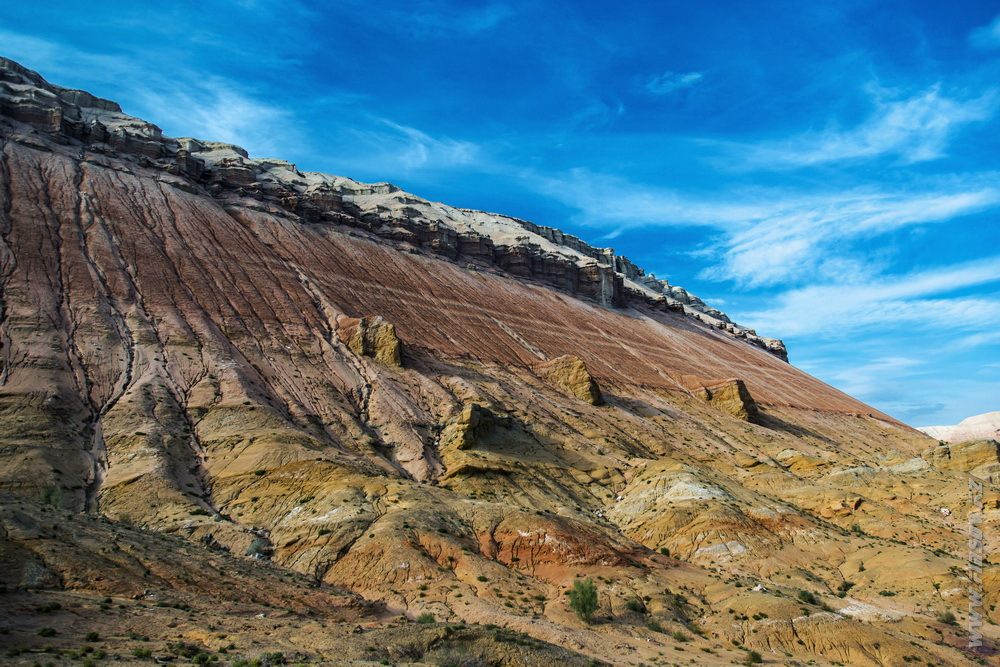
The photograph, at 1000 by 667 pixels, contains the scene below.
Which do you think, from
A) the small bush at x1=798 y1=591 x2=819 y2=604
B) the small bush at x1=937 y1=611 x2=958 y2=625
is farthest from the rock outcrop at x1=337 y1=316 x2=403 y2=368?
the small bush at x1=937 y1=611 x2=958 y2=625

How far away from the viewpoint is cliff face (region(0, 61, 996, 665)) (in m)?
22.2

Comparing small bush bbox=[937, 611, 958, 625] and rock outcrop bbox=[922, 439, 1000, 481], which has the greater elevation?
rock outcrop bbox=[922, 439, 1000, 481]

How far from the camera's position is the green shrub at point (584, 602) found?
794 inches

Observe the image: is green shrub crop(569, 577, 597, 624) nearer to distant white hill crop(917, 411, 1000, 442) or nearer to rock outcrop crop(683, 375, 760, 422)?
rock outcrop crop(683, 375, 760, 422)

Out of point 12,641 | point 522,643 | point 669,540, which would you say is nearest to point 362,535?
point 522,643

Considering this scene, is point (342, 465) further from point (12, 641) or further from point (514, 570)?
point (12, 641)

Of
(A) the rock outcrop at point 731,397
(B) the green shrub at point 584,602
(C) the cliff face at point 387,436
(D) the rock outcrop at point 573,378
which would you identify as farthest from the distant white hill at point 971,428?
(B) the green shrub at point 584,602

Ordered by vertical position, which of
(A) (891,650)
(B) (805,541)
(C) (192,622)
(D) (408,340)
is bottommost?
(C) (192,622)

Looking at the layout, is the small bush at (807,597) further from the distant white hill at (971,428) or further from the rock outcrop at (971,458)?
the distant white hill at (971,428)

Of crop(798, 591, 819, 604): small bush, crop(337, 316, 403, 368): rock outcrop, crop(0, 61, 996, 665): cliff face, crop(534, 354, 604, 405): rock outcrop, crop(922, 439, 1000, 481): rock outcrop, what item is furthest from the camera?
crop(534, 354, 604, 405): rock outcrop

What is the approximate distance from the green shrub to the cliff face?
2.08 feet

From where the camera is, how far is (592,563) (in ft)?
80.0

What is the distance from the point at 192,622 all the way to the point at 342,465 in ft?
41.2

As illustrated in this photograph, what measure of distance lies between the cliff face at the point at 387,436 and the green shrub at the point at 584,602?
63cm
